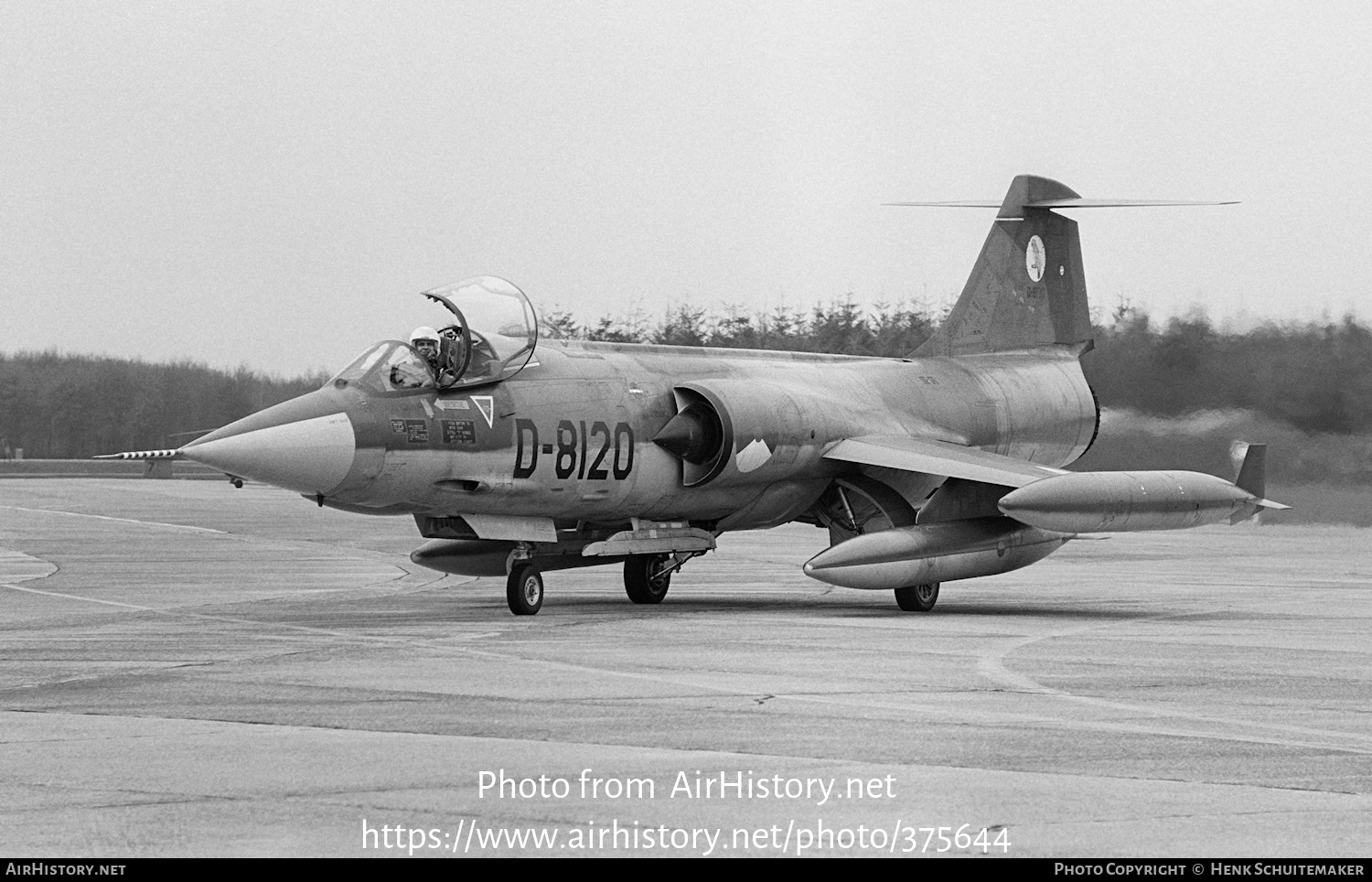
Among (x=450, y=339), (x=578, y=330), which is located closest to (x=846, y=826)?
(x=450, y=339)

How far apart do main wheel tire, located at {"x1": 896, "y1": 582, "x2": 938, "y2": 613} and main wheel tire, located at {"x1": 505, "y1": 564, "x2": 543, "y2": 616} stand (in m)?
3.81

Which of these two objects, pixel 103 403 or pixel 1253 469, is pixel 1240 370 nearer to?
pixel 1253 469

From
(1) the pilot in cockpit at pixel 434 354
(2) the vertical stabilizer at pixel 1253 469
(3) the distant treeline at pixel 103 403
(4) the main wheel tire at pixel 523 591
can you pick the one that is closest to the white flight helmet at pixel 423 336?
(1) the pilot in cockpit at pixel 434 354

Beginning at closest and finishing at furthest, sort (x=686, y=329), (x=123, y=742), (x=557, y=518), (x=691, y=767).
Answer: (x=691, y=767) < (x=123, y=742) < (x=557, y=518) < (x=686, y=329)

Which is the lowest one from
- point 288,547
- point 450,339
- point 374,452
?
point 288,547

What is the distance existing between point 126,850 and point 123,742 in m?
2.53

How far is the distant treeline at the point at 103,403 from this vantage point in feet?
223

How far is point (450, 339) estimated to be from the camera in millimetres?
16000

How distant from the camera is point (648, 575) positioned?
18.4 m

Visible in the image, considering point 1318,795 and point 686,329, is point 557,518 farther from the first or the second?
point 686,329

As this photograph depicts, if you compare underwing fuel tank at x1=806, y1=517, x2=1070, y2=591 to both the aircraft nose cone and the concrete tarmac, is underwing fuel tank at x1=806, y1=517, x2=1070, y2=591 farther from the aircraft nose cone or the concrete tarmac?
the aircraft nose cone

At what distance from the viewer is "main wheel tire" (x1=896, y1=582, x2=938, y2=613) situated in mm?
17609

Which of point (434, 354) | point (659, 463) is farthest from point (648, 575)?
point (434, 354)

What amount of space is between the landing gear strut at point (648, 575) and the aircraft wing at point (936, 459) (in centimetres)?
214
